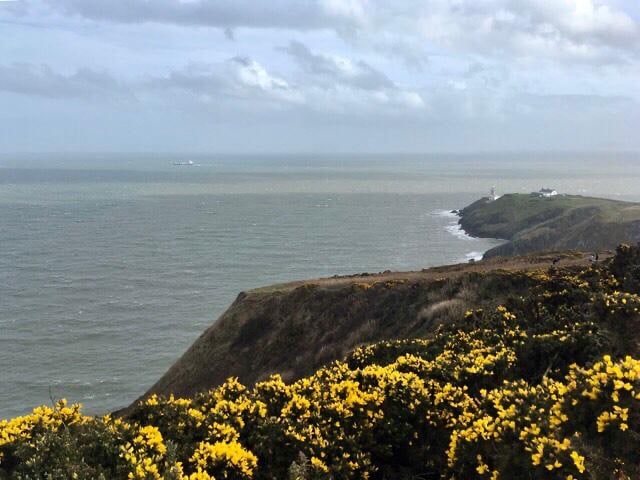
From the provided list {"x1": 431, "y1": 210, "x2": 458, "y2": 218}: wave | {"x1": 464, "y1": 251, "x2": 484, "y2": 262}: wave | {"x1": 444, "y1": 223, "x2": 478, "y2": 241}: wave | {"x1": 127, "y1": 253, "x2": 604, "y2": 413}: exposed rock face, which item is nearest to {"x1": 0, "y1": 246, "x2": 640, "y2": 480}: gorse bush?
{"x1": 127, "y1": 253, "x2": 604, "y2": 413}: exposed rock face

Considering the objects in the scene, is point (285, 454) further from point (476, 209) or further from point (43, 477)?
point (476, 209)

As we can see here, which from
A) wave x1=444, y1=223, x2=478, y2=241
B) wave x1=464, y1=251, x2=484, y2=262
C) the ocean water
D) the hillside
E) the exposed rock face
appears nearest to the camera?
the exposed rock face

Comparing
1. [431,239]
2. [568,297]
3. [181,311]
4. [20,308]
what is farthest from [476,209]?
[568,297]

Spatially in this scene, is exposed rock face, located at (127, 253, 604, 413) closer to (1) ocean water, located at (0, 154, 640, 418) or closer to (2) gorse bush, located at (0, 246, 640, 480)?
(1) ocean water, located at (0, 154, 640, 418)

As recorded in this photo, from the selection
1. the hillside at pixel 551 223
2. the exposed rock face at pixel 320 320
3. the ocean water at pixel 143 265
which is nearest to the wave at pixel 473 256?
the ocean water at pixel 143 265

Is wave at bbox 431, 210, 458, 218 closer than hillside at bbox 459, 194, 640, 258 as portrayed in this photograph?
No

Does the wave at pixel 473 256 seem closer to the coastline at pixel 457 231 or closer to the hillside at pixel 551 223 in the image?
the coastline at pixel 457 231

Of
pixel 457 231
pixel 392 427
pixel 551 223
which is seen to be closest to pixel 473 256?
pixel 551 223

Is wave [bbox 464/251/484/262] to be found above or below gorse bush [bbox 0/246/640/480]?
below
